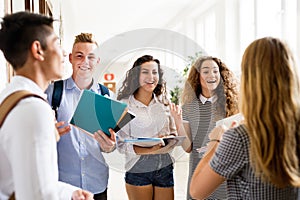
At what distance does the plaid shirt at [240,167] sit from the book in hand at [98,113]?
54cm

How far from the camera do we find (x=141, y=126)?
1.96 m

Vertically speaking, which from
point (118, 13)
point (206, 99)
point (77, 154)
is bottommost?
point (77, 154)

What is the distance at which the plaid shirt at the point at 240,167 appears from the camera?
4.25 feet

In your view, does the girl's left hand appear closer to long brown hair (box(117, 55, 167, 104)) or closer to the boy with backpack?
long brown hair (box(117, 55, 167, 104))

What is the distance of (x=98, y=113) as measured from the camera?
69.6 inches

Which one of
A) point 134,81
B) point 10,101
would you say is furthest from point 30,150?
point 134,81

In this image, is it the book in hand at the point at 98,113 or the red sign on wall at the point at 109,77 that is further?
the red sign on wall at the point at 109,77

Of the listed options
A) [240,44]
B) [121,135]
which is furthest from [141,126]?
[240,44]

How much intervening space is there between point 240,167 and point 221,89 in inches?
40.0

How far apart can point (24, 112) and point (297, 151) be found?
0.77 metres

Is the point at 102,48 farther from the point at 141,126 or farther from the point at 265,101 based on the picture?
the point at 265,101

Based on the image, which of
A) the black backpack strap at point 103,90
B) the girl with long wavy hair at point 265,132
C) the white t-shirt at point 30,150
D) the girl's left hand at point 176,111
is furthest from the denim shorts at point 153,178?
the white t-shirt at point 30,150

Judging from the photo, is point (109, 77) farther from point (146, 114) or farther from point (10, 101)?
point (10, 101)

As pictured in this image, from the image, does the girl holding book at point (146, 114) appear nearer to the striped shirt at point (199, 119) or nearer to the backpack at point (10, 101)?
the striped shirt at point (199, 119)
